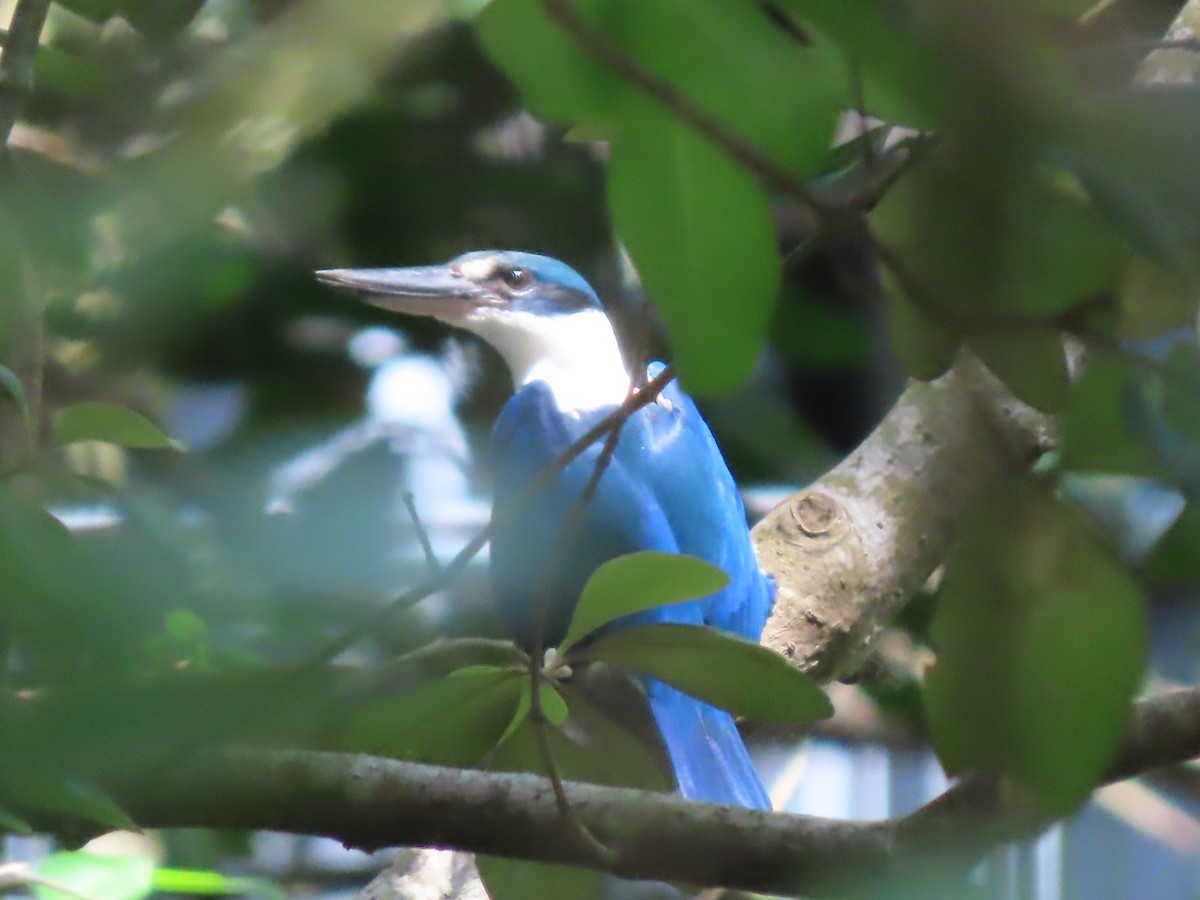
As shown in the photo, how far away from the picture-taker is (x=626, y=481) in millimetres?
1659

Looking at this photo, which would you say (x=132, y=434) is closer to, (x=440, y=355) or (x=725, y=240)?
(x=440, y=355)

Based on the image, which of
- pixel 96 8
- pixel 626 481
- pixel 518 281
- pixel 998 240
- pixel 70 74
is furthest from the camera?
pixel 518 281

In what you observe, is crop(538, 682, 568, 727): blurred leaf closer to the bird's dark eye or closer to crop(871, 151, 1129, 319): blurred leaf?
crop(871, 151, 1129, 319): blurred leaf

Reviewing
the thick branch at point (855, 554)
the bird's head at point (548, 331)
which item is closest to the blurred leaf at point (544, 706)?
the thick branch at point (855, 554)

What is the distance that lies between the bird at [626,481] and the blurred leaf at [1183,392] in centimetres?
61

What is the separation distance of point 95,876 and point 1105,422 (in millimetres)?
437

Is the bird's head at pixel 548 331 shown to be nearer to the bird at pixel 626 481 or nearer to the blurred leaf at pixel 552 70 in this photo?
the bird at pixel 626 481

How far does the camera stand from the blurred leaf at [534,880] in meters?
0.66

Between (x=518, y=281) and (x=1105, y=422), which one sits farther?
(x=518, y=281)

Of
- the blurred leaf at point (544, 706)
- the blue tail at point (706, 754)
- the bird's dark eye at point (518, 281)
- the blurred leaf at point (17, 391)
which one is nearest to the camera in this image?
the blurred leaf at point (17, 391)

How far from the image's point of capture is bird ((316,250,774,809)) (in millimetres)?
1401

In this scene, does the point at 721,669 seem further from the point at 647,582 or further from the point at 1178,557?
the point at 1178,557

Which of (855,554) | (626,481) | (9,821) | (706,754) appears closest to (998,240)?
(9,821)

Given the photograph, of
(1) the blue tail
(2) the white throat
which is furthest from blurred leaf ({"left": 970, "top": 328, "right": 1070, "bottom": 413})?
(2) the white throat
